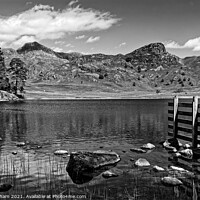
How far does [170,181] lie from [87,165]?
588 centimetres

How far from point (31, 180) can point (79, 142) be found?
596 inches

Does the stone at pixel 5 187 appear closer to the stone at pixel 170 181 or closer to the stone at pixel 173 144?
the stone at pixel 170 181

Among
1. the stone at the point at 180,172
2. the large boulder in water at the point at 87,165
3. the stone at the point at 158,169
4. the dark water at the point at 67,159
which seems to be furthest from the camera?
the stone at the point at 158,169

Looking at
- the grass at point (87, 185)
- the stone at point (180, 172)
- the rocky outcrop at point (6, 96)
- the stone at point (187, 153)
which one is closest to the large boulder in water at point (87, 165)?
the grass at point (87, 185)

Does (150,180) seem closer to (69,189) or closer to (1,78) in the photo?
(69,189)

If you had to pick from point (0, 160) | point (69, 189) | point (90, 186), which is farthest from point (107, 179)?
point (0, 160)

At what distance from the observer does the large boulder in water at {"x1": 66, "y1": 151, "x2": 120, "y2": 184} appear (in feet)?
60.4

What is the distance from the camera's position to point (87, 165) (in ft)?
64.4

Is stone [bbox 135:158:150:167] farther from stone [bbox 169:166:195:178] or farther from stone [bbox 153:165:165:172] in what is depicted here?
stone [bbox 169:166:195:178]

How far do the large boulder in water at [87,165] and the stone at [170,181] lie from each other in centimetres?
460

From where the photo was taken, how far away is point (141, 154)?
25.5 meters

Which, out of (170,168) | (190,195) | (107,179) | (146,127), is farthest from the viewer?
(146,127)

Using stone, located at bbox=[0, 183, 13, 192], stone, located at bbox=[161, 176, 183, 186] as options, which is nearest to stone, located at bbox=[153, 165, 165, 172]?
stone, located at bbox=[161, 176, 183, 186]

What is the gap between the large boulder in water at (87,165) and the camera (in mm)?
18406
